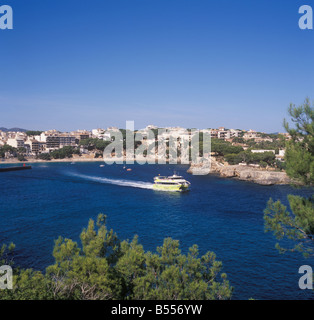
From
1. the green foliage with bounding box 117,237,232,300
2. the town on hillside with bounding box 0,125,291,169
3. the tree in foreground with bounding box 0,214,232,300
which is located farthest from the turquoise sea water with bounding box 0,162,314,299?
the town on hillside with bounding box 0,125,291,169

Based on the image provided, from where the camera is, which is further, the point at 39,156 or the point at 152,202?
the point at 39,156

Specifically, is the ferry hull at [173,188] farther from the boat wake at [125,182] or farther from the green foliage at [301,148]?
the green foliage at [301,148]

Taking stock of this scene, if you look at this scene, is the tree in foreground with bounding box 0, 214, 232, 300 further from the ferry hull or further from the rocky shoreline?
the rocky shoreline

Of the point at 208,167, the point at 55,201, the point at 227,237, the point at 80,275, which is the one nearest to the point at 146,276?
the point at 80,275

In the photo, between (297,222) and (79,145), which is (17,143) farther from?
(297,222)
